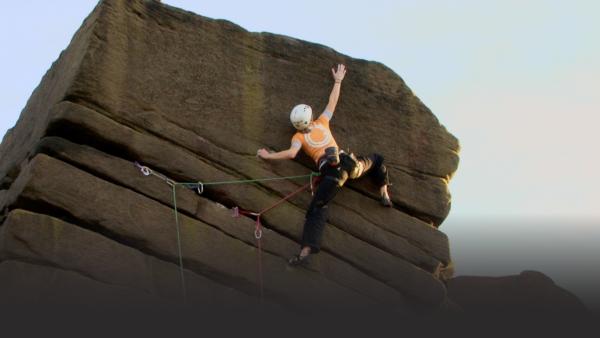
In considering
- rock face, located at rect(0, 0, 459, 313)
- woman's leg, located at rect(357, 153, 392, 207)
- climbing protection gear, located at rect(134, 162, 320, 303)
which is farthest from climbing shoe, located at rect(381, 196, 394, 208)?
climbing protection gear, located at rect(134, 162, 320, 303)

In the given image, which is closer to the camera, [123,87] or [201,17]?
[123,87]

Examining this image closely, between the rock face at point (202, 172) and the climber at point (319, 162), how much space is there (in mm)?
346

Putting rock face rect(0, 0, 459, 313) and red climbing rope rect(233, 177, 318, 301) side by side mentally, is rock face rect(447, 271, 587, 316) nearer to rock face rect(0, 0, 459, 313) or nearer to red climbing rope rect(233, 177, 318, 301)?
rock face rect(0, 0, 459, 313)

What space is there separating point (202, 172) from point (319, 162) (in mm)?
2172

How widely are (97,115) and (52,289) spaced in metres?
2.86

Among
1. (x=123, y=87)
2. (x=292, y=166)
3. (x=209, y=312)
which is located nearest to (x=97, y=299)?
(x=209, y=312)

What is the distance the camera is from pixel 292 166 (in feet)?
36.5

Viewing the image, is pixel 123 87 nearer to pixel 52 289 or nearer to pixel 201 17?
pixel 201 17

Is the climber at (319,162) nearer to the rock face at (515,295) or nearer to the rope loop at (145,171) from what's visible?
the rope loop at (145,171)

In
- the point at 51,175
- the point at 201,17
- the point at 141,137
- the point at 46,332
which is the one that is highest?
the point at 201,17

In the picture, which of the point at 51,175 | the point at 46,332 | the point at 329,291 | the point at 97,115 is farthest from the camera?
the point at 329,291

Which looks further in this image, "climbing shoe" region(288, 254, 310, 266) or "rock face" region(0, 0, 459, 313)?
"climbing shoe" region(288, 254, 310, 266)

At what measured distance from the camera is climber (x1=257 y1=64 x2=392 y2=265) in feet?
34.4

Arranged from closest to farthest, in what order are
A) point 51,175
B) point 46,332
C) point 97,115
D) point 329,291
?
point 46,332, point 51,175, point 97,115, point 329,291
